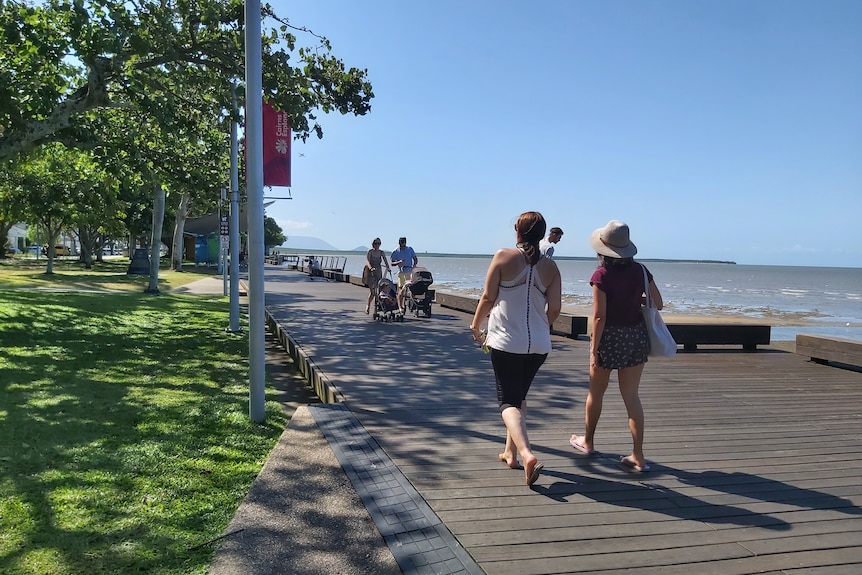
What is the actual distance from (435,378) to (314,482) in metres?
3.28

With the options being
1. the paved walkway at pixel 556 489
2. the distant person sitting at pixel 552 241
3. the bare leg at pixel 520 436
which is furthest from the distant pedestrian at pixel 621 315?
the distant person sitting at pixel 552 241

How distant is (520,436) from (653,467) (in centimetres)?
113

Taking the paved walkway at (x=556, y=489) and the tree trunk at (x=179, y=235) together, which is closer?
the paved walkway at (x=556, y=489)

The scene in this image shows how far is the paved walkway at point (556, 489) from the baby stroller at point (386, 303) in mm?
5968

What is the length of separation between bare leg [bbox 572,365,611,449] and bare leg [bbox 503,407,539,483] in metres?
0.66

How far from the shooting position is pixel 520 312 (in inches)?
146

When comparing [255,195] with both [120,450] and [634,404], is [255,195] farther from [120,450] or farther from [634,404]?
[634,404]

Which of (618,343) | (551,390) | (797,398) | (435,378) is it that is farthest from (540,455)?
(797,398)

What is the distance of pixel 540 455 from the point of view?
14.3 feet

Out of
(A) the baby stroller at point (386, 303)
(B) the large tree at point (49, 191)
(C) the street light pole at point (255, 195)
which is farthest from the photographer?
(B) the large tree at point (49, 191)

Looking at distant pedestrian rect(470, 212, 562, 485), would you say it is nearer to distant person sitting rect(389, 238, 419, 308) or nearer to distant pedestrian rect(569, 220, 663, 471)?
distant pedestrian rect(569, 220, 663, 471)

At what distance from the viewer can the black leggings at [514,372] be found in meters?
3.75

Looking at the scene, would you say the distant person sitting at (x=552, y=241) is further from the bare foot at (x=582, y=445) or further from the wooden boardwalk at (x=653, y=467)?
the bare foot at (x=582, y=445)

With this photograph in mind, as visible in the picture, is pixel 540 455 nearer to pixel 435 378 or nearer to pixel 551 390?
pixel 551 390
